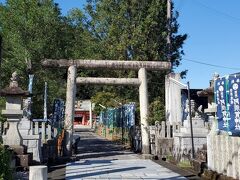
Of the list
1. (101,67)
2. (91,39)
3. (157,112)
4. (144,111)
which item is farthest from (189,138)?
(91,39)

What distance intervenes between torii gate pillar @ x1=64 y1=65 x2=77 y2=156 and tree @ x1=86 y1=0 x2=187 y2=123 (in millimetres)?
9288

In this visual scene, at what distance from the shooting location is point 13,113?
13.2 meters

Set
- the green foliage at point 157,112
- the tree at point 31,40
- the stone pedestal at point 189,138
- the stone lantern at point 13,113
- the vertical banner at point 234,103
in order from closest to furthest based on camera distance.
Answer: the vertical banner at point 234,103 → the stone lantern at point 13,113 → the stone pedestal at point 189,138 → the green foliage at point 157,112 → the tree at point 31,40

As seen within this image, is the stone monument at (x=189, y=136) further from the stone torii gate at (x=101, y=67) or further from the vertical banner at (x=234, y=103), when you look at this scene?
the vertical banner at (x=234, y=103)

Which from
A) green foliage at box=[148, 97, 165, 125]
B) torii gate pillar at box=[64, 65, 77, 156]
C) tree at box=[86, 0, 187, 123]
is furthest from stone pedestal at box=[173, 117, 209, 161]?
tree at box=[86, 0, 187, 123]

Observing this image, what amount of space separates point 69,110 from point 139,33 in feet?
35.9

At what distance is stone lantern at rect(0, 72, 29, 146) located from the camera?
1306 centimetres

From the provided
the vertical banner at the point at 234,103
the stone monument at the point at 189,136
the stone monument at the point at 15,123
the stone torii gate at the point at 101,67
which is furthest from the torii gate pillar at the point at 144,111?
the vertical banner at the point at 234,103

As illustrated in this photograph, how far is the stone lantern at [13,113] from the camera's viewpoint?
42.9ft

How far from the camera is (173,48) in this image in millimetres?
30656

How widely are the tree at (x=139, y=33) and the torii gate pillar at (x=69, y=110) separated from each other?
9.29 m

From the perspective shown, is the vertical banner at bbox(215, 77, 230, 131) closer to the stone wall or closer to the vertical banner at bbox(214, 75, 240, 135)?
the vertical banner at bbox(214, 75, 240, 135)

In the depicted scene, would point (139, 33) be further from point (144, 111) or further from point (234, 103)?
point (234, 103)

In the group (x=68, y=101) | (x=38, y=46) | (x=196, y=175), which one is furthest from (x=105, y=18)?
(x=196, y=175)
